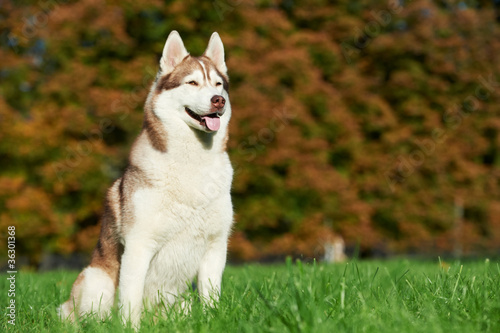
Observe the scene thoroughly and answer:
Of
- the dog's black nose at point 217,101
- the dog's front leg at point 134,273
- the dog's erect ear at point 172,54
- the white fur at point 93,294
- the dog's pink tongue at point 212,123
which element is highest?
the dog's erect ear at point 172,54

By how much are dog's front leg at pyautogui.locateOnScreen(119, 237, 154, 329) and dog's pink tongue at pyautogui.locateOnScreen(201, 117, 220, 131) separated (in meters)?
0.97


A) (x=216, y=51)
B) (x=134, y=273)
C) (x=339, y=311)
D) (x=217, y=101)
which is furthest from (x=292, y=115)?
(x=339, y=311)

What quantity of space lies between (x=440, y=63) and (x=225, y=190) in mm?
15494

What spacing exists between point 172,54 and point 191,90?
0.46m

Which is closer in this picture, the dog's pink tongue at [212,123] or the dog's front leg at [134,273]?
the dog's front leg at [134,273]

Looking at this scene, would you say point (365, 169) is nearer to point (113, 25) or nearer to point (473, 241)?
point (473, 241)

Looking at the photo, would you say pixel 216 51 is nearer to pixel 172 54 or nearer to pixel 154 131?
pixel 172 54

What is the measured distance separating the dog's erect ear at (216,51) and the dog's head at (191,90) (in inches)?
5.6

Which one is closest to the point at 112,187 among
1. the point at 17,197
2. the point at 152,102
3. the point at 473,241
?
the point at 152,102

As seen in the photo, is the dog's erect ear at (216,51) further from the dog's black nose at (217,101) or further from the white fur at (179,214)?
the dog's black nose at (217,101)

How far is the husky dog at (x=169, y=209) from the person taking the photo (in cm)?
397

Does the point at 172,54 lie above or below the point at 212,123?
above

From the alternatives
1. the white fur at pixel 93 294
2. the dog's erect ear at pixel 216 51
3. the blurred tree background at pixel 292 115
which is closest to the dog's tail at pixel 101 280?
the white fur at pixel 93 294

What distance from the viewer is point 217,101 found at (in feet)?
13.7
